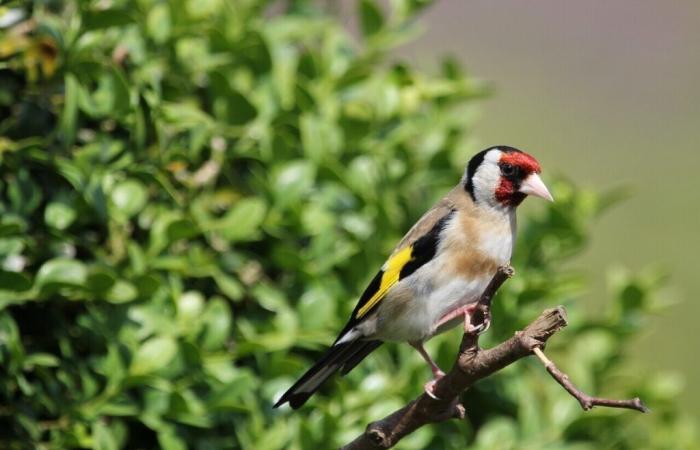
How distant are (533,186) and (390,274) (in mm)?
540

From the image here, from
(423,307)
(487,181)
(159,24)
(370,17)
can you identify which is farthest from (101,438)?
(370,17)

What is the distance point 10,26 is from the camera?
4.07 m

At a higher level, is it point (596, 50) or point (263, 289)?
point (263, 289)

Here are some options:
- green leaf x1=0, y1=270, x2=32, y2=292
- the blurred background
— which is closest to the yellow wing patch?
green leaf x1=0, y1=270, x2=32, y2=292

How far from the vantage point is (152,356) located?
390 centimetres

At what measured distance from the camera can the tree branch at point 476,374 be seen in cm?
301

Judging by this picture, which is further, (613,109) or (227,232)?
(613,109)

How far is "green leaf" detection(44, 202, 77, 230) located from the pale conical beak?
55.6 inches

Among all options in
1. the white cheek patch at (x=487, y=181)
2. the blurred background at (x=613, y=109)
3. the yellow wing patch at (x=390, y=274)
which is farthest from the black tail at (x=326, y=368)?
the blurred background at (x=613, y=109)

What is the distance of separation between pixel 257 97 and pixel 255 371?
98cm

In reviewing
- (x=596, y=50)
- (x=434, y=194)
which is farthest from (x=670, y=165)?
(x=434, y=194)

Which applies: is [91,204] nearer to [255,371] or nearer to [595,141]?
[255,371]

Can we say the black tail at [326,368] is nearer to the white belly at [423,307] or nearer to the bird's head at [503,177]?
the white belly at [423,307]

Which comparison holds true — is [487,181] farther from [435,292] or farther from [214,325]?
[214,325]
